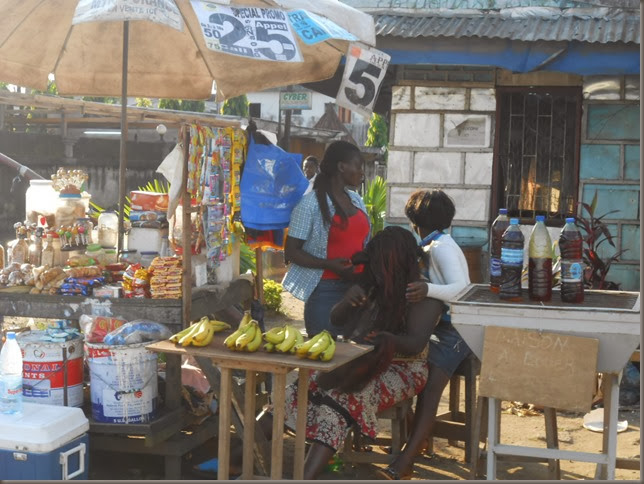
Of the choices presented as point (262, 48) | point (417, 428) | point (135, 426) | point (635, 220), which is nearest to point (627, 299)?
point (417, 428)

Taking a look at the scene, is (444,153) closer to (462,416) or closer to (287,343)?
(462,416)

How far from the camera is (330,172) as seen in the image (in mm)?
5598

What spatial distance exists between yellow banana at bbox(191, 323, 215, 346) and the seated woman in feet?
2.11

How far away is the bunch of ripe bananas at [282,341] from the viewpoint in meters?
4.23

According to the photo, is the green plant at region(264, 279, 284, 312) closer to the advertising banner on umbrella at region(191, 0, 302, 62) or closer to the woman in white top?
the woman in white top

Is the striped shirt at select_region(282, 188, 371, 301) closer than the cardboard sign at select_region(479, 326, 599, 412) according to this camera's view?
No

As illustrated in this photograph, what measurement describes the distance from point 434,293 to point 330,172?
47.4 inches

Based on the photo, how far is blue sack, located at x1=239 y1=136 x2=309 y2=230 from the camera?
227 inches

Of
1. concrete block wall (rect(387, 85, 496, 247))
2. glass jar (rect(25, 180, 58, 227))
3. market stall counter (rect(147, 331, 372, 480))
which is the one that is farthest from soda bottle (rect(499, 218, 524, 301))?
concrete block wall (rect(387, 85, 496, 247))

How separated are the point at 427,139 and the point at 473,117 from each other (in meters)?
0.51

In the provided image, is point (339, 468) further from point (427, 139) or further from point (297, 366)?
point (427, 139)

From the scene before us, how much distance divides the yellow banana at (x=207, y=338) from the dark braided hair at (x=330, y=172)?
129 centimetres

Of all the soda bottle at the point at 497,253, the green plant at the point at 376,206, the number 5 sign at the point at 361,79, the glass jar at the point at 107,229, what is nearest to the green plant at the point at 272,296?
the green plant at the point at 376,206

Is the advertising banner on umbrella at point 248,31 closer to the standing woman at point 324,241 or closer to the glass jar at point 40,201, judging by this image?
the standing woman at point 324,241
